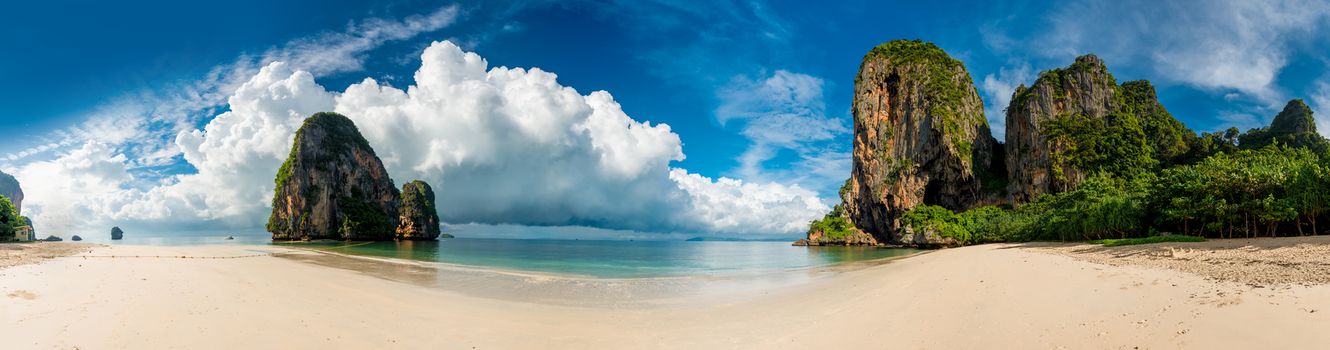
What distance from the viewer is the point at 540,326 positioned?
11062 mm

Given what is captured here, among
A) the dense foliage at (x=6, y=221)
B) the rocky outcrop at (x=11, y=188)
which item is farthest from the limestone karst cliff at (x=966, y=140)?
the rocky outcrop at (x=11, y=188)

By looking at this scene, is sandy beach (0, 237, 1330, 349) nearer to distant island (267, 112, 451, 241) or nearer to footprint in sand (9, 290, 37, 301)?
footprint in sand (9, 290, 37, 301)

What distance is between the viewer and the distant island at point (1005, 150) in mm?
56938

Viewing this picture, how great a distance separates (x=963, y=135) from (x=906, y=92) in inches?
516

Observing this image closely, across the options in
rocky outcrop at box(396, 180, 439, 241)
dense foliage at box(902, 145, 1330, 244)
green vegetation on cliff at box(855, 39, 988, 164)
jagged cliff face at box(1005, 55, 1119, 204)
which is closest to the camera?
dense foliage at box(902, 145, 1330, 244)

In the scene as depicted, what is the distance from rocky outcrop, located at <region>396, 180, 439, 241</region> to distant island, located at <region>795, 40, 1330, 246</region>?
357ft

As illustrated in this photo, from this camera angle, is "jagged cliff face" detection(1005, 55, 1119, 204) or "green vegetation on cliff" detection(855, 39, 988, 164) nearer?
"jagged cliff face" detection(1005, 55, 1119, 204)

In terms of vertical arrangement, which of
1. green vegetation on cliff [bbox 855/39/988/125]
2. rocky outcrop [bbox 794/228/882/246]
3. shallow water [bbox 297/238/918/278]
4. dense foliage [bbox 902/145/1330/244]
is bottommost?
rocky outcrop [bbox 794/228/882/246]

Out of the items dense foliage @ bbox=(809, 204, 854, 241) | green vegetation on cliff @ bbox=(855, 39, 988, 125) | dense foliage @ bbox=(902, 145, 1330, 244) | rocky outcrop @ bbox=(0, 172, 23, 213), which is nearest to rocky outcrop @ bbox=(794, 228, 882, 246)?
dense foliage @ bbox=(809, 204, 854, 241)

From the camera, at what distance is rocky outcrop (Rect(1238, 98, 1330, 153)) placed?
6155cm

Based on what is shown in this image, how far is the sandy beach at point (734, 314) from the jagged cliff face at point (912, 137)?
244 feet

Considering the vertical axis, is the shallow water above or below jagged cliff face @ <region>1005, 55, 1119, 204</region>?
below

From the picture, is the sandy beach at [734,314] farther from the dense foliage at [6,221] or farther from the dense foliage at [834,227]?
the dense foliage at [834,227]

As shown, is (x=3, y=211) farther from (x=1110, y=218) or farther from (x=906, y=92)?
(x=906, y=92)
